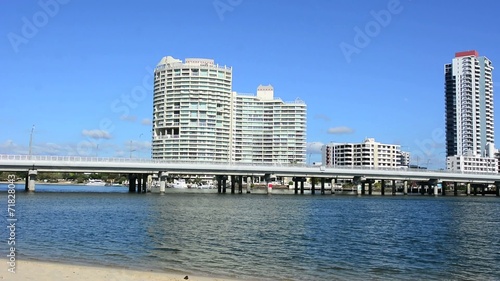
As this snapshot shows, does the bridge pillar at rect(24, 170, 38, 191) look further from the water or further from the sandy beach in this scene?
the sandy beach

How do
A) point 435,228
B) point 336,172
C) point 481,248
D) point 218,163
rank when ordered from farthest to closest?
point 336,172 → point 218,163 → point 435,228 → point 481,248

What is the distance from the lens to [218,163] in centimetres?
13050

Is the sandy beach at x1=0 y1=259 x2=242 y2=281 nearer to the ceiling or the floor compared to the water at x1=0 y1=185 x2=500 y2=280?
nearer to the ceiling

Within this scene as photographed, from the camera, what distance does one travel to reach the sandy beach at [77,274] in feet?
69.8

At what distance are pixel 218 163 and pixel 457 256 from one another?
3971 inches

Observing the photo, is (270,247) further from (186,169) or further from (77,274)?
(186,169)

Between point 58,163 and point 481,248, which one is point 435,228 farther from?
point 58,163

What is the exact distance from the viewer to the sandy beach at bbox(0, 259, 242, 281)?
21.3 meters

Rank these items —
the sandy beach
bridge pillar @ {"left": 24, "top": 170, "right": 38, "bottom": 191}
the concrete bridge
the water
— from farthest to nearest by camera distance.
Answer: bridge pillar @ {"left": 24, "top": 170, "right": 38, "bottom": 191} → the concrete bridge → the water → the sandy beach

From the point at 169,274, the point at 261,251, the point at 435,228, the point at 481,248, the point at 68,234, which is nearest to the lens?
the point at 169,274

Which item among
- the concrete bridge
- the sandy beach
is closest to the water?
the sandy beach

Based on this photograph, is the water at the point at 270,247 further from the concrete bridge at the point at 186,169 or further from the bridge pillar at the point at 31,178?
the bridge pillar at the point at 31,178

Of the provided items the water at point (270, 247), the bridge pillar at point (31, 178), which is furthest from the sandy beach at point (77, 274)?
the bridge pillar at point (31, 178)

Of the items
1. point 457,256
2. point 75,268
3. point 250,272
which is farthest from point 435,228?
point 75,268
